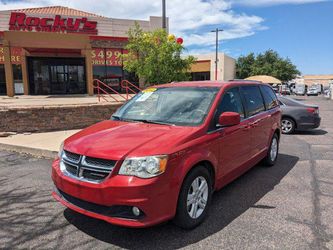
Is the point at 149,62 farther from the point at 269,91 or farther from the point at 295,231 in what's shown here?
the point at 295,231

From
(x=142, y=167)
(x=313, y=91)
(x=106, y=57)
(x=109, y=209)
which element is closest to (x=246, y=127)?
(x=142, y=167)

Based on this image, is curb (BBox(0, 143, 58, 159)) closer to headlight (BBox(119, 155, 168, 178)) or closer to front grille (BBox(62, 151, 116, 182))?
front grille (BBox(62, 151, 116, 182))

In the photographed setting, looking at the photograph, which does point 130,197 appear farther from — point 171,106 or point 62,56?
point 62,56

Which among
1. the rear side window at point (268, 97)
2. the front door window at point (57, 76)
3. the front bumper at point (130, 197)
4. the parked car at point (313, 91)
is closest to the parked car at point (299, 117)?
the rear side window at point (268, 97)

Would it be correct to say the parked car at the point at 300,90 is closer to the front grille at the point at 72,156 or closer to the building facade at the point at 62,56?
the building facade at the point at 62,56

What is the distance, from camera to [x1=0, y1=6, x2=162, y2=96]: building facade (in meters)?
22.5

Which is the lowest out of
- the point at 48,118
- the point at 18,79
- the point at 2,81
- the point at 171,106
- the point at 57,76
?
the point at 48,118

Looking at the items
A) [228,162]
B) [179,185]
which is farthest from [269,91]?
[179,185]

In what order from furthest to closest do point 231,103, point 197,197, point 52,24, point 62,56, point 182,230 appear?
point 62,56, point 52,24, point 231,103, point 197,197, point 182,230

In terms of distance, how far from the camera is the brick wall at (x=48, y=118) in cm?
982

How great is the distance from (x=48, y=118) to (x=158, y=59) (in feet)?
16.8

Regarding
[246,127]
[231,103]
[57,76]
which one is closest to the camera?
[231,103]

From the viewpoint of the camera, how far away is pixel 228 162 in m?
4.39

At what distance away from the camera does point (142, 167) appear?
3.16 metres
